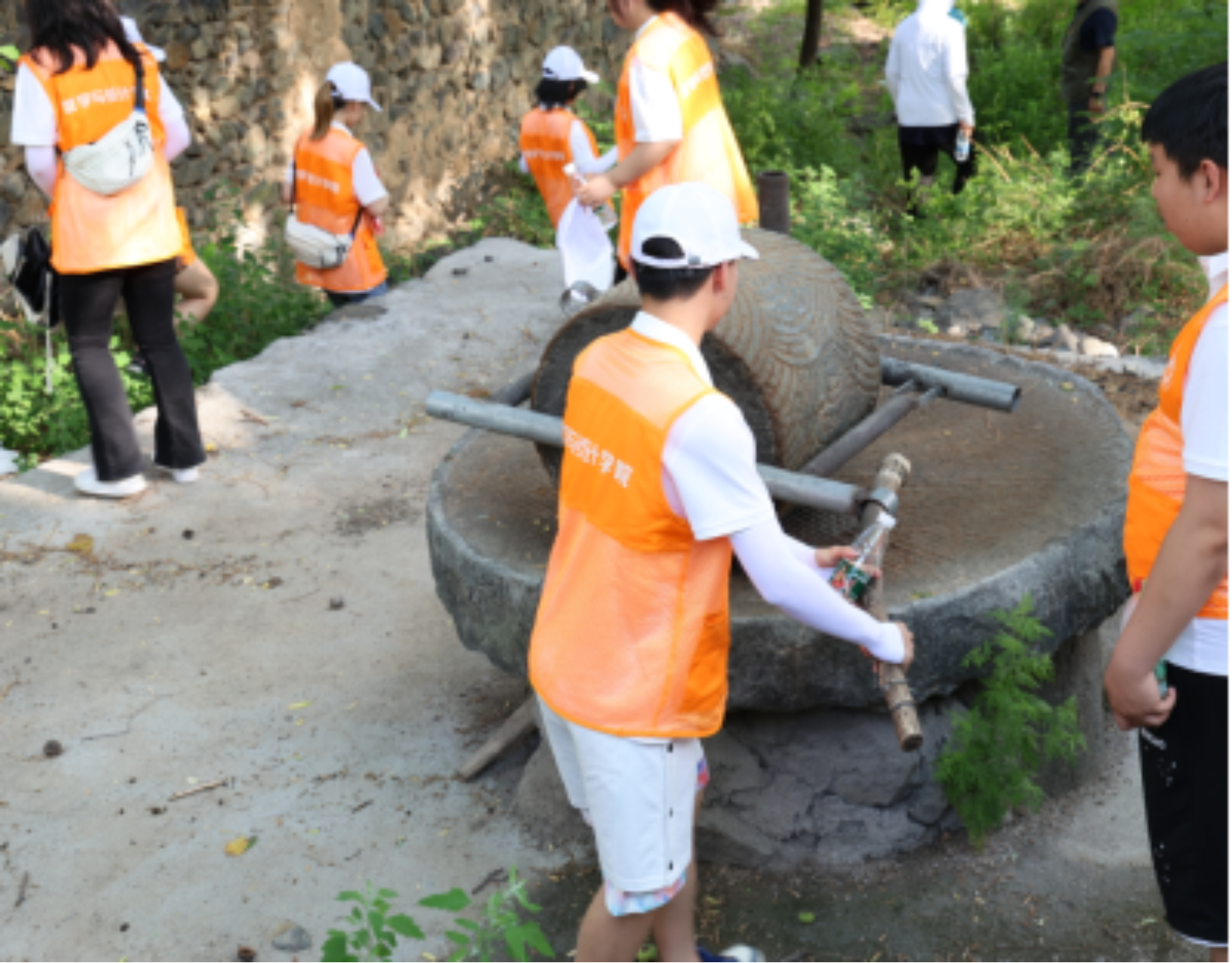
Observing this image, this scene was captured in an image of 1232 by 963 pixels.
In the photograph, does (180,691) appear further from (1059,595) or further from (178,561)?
(1059,595)

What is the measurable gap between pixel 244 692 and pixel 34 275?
2.07 meters

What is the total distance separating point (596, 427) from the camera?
6.86 feet

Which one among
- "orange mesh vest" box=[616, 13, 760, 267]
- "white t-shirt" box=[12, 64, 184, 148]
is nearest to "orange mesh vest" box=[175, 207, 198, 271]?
"white t-shirt" box=[12, 64, 184, 148]

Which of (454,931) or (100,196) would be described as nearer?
(454,931)

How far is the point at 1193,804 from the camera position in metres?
1.95

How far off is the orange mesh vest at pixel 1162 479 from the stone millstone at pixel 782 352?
3.04 ft

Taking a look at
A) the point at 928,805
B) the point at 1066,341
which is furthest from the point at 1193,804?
the point at 1066,341

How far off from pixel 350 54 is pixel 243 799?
6267 millimetres

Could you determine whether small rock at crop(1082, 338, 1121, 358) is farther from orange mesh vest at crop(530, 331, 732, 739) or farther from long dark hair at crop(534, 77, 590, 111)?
orange mesh vest at crop(530, 331, 732, 739)

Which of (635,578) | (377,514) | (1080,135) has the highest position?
(635,578)

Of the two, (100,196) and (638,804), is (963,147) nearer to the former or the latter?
(100,196)

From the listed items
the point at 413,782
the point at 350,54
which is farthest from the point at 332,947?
the point at 350,54

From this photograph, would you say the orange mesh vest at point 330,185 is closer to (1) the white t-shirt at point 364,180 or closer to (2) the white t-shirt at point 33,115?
(1) the white t-shirt at point 364,180

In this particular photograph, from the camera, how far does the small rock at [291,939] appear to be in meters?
2.71
